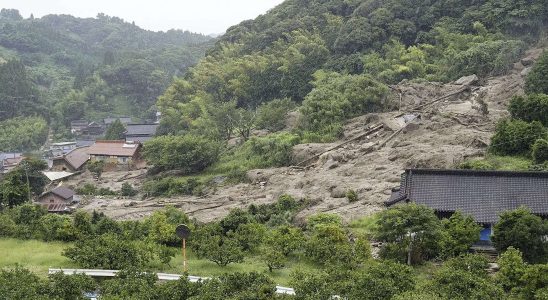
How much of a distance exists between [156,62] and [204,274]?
84.6 m

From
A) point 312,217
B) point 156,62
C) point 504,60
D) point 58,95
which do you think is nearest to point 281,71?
point 504,60

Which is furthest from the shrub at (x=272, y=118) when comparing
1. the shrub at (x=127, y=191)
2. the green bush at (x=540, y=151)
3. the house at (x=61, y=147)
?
the house at (x=61, y=147)

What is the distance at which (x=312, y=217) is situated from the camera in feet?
70.4

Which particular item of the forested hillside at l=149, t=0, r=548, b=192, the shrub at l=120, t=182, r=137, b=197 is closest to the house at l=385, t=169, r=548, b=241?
the forested hillside at l=149, t=0, r=548, b=192

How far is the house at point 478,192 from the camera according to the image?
17.8 m

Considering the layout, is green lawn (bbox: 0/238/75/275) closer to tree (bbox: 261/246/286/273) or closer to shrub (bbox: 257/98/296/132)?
tree (bbox: 261/246/286/273)

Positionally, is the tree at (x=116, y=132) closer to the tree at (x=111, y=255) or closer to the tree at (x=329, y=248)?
the tree at (x=111, y=255)

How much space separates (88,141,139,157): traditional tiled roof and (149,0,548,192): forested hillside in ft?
14.2

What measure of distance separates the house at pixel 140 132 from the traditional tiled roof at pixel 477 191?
1491 inches

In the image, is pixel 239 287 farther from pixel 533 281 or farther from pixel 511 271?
pixel 533 281

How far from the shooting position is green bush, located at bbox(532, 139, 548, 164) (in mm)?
23281

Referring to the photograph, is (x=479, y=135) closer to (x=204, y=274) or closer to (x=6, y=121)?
(x=204, y=274)

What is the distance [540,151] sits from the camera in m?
23.4

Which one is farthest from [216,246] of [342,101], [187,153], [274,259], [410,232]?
[342,101]
